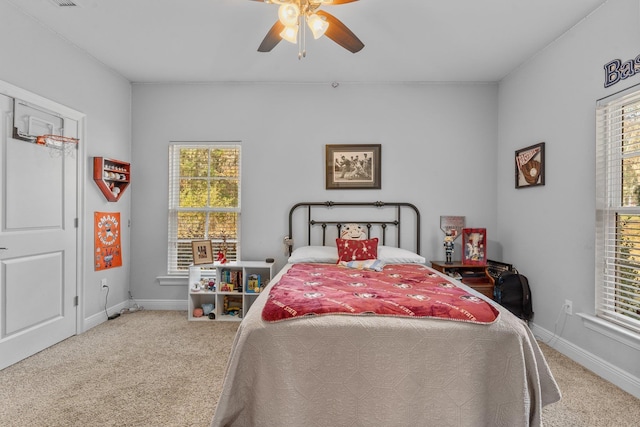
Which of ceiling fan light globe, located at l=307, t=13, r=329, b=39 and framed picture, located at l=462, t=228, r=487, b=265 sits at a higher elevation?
ceiling fan light globe, located at l=307, t=13, r=329, b=39

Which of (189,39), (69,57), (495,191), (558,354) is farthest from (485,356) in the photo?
(69,57)

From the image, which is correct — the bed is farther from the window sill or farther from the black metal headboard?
the black metal headboard

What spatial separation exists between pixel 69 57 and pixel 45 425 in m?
3.13

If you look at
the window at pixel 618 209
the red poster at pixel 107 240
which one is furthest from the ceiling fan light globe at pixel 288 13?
the red poster at pixel 107 240

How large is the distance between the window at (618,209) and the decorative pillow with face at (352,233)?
2111 millimetres

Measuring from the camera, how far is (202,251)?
378 centimetres

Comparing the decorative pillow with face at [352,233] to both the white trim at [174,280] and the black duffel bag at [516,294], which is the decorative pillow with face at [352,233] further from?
the white trim at [174,280]

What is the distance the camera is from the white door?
2523 mm

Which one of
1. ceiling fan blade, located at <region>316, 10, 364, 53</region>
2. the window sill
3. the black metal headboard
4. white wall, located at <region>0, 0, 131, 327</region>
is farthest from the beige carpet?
ceiling fan blade, located at <region>316, 10, 364, 53</region>

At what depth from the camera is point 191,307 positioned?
3.62 meters

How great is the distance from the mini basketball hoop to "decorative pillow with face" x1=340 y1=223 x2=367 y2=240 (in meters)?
2.91

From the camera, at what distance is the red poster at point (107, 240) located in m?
3.45

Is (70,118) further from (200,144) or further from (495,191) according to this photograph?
(495,191)

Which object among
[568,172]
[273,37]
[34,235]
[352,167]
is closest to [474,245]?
[568,172]
